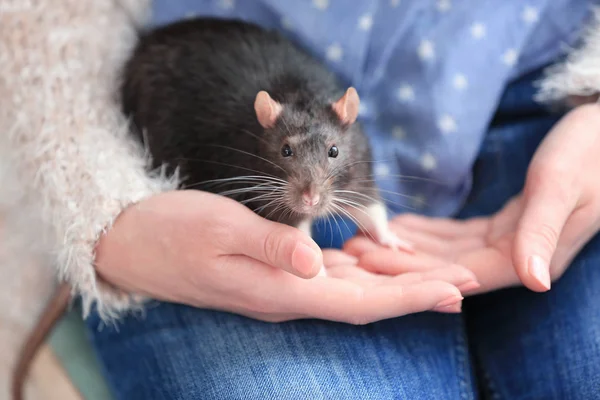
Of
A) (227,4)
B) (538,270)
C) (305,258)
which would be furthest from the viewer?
(227,4)

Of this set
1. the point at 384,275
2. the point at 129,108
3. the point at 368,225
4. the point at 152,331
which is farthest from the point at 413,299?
the point at 129,108

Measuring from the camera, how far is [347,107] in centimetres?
98

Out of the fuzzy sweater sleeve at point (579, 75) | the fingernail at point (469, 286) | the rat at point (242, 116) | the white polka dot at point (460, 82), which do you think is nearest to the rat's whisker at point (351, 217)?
the rat at point (242, 116)

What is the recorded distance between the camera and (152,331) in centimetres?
106

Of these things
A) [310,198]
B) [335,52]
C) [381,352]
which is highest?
[335,52]

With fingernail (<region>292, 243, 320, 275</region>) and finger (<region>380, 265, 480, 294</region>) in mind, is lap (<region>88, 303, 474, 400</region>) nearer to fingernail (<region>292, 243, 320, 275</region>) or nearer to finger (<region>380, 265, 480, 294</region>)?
finger (<region>380, 265, 480, 294</region>)

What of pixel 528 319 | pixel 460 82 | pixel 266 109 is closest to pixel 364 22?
pixel 460 82

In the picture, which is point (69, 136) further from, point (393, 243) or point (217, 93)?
point (393, 243)

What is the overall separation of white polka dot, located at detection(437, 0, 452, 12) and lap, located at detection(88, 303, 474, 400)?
599 millimetres

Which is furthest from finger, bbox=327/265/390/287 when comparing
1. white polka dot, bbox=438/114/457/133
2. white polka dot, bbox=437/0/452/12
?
white polka dot, bbox=437/0/452/12

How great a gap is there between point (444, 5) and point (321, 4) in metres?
0.25

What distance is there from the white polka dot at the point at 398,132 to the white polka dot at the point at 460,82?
0.44 ft

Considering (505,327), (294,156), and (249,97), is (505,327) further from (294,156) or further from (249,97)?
(249,97)

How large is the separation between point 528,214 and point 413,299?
0.24 m
